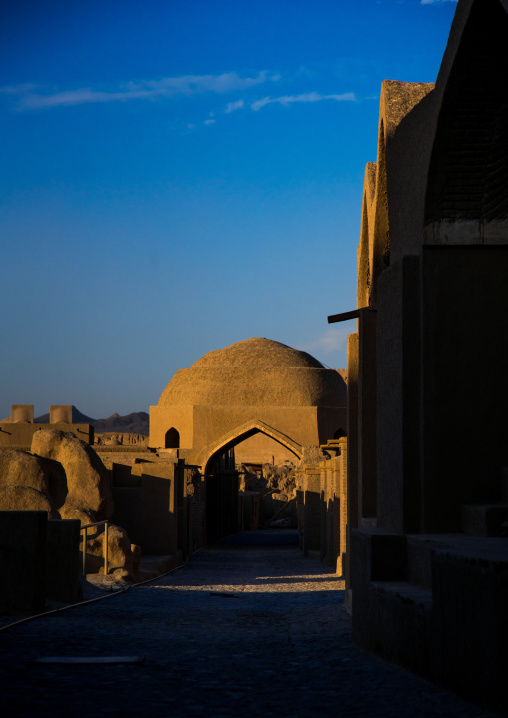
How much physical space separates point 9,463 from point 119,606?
6.01 m

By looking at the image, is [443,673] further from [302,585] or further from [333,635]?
[302,585]

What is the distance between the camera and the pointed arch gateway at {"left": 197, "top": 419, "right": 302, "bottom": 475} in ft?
87.9

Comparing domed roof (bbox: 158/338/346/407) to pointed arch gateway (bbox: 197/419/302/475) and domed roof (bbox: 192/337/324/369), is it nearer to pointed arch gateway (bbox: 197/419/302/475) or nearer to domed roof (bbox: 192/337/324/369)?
domed roof (bbox: 192/337/324/369)

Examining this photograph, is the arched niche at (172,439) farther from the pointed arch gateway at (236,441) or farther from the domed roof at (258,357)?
the domed roof at (258,357)

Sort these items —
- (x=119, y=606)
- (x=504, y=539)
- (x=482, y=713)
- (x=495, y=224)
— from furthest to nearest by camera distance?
1. (x=119, y=606)
2. (x=495, y=224)
3. (x=504, y=539)
4. (x=482, y=713)

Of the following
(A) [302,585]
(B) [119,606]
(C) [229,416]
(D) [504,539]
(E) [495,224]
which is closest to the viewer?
(D) [504,539]

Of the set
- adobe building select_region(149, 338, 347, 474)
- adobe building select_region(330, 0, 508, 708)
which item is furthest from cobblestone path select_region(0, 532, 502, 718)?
adobe building select_region(149, 338, 347, 474)

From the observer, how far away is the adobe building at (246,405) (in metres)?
28.1

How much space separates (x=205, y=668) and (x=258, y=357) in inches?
1094

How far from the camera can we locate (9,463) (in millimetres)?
12352

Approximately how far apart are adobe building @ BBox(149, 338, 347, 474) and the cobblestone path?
20.0 metres

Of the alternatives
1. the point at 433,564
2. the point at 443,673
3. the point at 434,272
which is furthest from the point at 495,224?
the point at 443,673

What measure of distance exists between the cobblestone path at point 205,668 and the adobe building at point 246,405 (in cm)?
1996

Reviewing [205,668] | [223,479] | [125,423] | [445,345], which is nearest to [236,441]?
[223,479]
